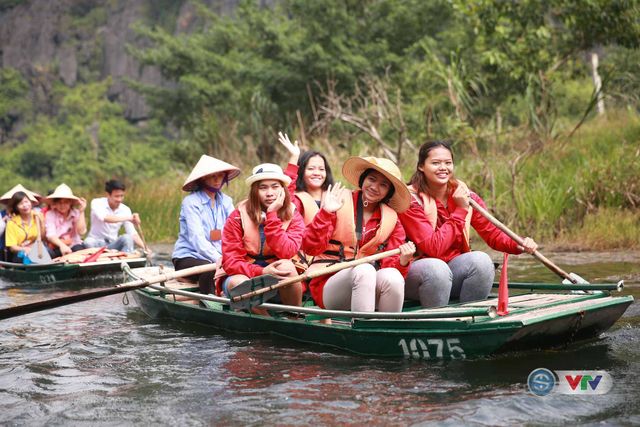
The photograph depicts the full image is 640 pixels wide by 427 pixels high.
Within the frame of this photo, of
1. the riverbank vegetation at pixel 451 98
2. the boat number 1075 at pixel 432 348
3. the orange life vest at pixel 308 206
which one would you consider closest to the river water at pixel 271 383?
the boat number 1075 at pixel 432 348

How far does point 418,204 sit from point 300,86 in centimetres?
2004

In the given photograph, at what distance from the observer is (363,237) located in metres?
5.95

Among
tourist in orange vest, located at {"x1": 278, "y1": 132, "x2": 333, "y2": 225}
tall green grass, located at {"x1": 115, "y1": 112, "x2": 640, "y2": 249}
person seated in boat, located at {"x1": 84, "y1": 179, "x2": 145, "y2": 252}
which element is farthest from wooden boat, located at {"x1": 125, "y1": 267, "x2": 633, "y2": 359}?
person seated in boat, located at {"x1": 84, "y1": 179, "x2": 145, "y2": 252}

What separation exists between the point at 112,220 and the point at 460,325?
6.80m

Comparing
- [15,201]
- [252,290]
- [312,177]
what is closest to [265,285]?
[252,290]

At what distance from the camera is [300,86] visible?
84.4ft

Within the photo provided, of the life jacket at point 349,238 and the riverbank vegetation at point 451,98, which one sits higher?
the riverbank vegetation at point 451,98

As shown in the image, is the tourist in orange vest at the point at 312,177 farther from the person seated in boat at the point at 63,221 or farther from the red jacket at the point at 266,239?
the person seated in boat at the point at 63,221

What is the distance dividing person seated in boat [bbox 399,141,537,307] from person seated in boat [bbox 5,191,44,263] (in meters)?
6.55

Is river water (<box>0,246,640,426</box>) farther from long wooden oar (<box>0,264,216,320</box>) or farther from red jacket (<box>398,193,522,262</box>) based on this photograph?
red jacket (<box>398,193,522,262</box>)

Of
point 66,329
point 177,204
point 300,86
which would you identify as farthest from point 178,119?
point 66,329

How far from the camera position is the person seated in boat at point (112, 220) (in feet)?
37.2

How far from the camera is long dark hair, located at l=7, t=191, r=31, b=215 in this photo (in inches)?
442

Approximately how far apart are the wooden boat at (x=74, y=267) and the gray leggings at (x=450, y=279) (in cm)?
517
